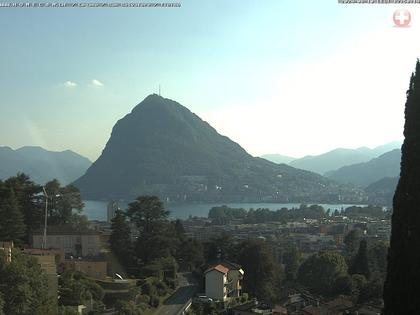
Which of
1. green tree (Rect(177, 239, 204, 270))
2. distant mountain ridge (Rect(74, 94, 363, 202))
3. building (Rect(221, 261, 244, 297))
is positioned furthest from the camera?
distant mountain ridge (Rect(74, 94, 363, 202))

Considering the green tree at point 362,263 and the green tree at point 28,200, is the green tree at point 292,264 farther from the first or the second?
the green tree at point 28,200

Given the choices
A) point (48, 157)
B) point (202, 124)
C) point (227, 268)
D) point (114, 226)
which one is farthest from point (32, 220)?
point (202, 124)

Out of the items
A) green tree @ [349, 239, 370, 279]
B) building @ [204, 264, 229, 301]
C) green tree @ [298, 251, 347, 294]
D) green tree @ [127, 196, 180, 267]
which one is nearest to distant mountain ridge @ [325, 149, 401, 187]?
green tree @ [349, 239, 370, 279]

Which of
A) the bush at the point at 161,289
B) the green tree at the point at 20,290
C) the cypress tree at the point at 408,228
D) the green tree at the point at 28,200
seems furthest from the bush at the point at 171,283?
the cypress tree at the point at 408,228

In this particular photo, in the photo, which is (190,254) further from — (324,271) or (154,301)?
(154,301)

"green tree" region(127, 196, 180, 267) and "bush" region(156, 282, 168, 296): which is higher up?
"green tree" region(127, 196, 180, 267)

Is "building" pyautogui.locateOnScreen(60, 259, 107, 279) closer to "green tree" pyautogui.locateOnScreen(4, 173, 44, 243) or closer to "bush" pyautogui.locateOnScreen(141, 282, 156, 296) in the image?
"bush" pyautogui.locateOnScreen(141, 282, 156, 296)

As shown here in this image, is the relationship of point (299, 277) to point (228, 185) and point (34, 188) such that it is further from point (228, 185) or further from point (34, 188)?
point (228, 185)
